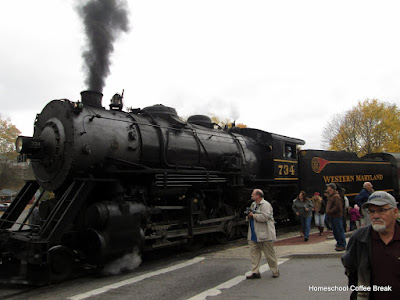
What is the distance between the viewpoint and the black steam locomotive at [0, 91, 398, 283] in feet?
18.4

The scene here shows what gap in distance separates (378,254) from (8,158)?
43.3 meters

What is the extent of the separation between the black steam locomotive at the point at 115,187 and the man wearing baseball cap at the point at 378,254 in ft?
14.0

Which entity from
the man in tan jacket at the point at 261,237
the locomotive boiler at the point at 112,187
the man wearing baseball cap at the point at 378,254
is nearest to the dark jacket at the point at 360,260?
the man wearing baseball cap at the point at 378,254

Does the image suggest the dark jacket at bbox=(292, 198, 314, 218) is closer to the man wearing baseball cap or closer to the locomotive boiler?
the locomotive boiler

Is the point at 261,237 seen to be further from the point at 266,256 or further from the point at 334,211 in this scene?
the point at 334,211

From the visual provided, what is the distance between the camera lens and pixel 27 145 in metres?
6.12

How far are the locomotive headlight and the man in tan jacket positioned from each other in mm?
4137

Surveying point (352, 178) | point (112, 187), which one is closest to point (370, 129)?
point (352, 178)

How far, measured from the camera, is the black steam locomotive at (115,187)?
5.59 meters

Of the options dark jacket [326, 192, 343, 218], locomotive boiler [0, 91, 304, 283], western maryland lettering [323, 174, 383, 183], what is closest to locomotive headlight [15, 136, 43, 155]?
locomotive boiler [0, 91, 304, 283]

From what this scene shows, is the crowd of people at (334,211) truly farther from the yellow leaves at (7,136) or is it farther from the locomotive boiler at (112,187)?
the yellow leaves at (7,136)

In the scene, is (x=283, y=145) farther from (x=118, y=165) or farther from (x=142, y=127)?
(x=118, y=165)

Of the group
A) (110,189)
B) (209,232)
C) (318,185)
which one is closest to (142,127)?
(110,189)

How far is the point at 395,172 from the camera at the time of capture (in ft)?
54.9
